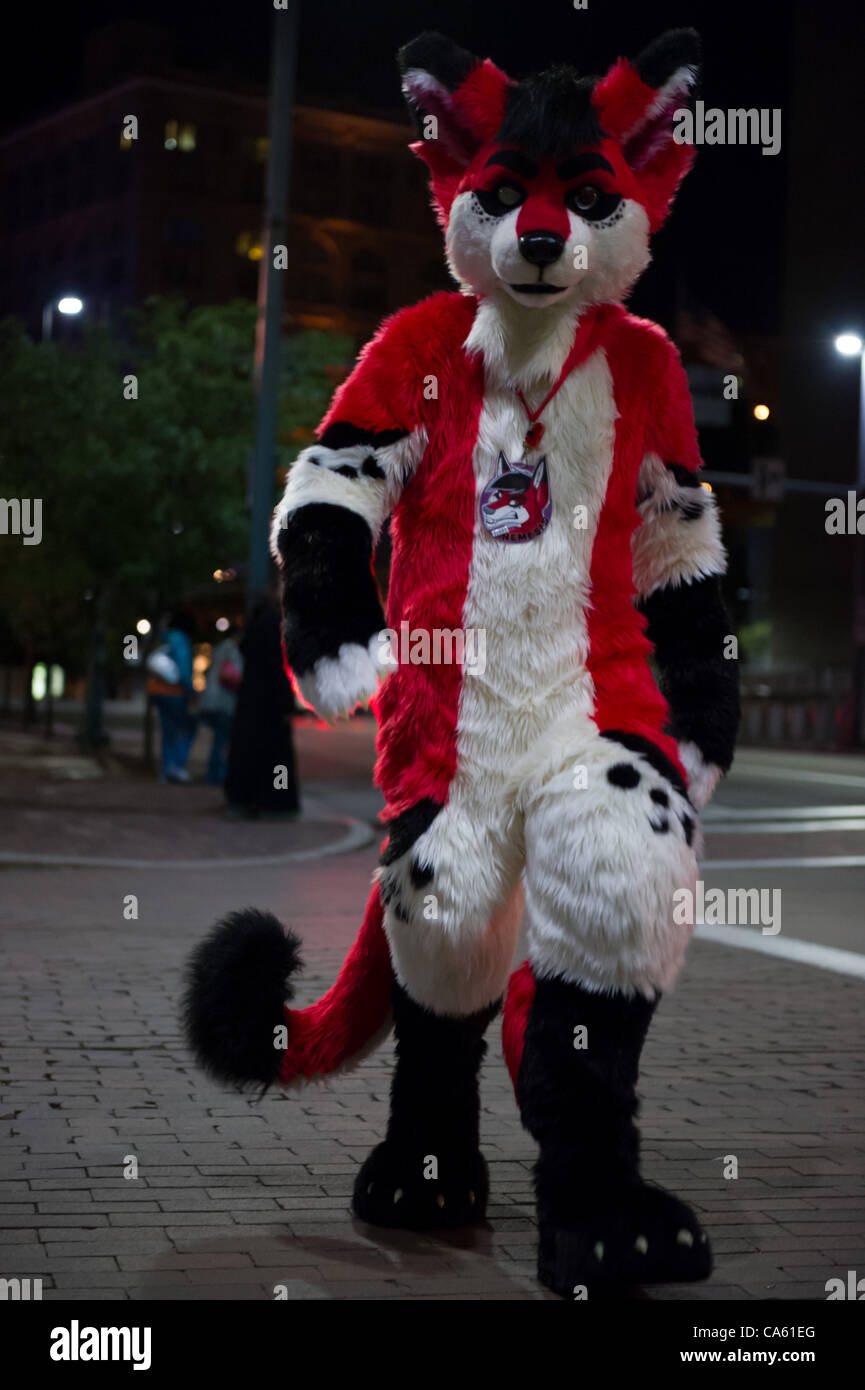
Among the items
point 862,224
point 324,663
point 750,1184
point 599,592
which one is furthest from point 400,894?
point 862,224

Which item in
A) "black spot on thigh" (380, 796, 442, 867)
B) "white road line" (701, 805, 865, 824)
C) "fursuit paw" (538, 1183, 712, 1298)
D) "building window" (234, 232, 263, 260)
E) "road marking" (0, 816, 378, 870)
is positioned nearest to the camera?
"fursuit paw" (538, 1183, 712, 1298)

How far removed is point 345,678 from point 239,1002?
2.74 feet

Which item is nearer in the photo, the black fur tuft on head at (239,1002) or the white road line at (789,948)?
the black fur tuft on head at (239,1002)

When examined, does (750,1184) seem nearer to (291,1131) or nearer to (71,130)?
(291,1131)

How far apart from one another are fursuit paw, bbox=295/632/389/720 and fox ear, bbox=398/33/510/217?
1213 mm

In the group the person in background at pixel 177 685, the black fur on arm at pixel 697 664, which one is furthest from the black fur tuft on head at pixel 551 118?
the person in background at pixel 177 685

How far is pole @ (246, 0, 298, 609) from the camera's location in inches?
603

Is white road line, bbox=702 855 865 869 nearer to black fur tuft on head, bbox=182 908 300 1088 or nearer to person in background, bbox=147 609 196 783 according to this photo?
person in background, bbox=147 609 196 783

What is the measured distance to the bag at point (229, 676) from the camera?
58.9ft

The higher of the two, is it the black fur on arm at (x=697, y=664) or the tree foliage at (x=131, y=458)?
the tree foliage at (x=131, y=458)

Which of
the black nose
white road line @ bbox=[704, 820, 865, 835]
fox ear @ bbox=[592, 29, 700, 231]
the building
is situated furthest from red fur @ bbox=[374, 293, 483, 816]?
the building

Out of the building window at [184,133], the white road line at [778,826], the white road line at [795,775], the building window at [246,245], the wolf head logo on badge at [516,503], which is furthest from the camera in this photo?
the building window at [246,245]

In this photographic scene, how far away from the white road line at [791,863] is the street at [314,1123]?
4.08ft

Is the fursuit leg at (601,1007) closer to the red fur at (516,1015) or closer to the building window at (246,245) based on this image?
the red fur at (516,1015)
